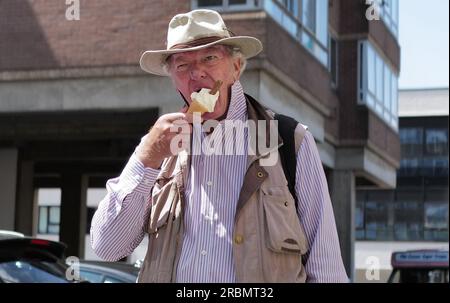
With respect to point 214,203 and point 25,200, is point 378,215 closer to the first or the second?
point 25,200

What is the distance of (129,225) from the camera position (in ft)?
7.77

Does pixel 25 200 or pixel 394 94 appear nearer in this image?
pixel 25 200

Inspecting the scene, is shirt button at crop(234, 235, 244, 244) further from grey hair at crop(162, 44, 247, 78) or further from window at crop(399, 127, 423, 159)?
window at crop(399, 127, 423, 159)

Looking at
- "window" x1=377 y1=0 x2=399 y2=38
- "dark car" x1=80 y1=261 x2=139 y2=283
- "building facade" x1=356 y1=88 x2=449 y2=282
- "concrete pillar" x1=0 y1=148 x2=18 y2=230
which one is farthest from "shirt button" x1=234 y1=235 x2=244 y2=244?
"building facade" x1=356 y1=88 x2=449 y2=282

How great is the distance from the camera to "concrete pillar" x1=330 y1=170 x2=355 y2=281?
1675 cm

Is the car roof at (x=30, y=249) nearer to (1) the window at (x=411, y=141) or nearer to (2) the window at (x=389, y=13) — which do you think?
(2) the window at (x=389, y=13)

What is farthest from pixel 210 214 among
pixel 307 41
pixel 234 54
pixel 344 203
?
pixel 344 203

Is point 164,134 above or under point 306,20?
under

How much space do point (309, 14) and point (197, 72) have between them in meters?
11.2

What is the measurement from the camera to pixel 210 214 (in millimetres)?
2355

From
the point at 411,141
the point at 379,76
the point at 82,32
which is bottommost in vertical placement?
the point at 82,32

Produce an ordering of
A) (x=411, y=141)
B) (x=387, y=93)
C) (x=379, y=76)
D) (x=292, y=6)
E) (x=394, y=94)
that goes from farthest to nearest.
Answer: (x=411, y=141), (x=394, y=94), (x=387, y=93), (x=379, y=76), (x=292, y=6)
